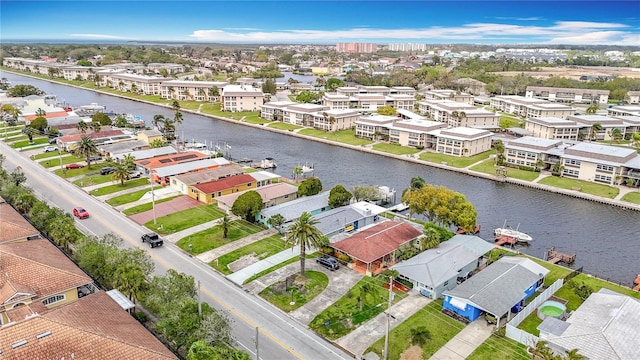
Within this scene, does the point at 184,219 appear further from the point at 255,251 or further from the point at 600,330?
the point at 600,330

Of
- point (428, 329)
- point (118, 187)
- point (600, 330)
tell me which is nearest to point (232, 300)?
point (428, 329)

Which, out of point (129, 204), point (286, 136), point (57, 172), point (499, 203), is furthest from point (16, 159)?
point (499, 203)

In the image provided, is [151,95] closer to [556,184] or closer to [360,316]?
[556,184]

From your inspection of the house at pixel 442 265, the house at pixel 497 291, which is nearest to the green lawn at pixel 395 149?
the house at pixel 442 265

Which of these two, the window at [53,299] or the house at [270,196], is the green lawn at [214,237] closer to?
the house at [270,196]

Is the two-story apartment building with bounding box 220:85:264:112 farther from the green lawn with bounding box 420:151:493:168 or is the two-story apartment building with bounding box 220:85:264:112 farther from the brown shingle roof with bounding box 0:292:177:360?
the brown shingle roof with bounding box 0:292:177:360

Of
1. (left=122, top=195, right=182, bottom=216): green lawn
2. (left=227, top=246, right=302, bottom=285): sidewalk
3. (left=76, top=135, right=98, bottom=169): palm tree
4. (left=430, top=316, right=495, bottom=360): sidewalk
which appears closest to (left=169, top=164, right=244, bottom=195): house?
(left=122, top=195, right=182, bottom=216): green lawn

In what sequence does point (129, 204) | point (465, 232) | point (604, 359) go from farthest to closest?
point (129, 204) → point (465, 232) → point (604, 359)
